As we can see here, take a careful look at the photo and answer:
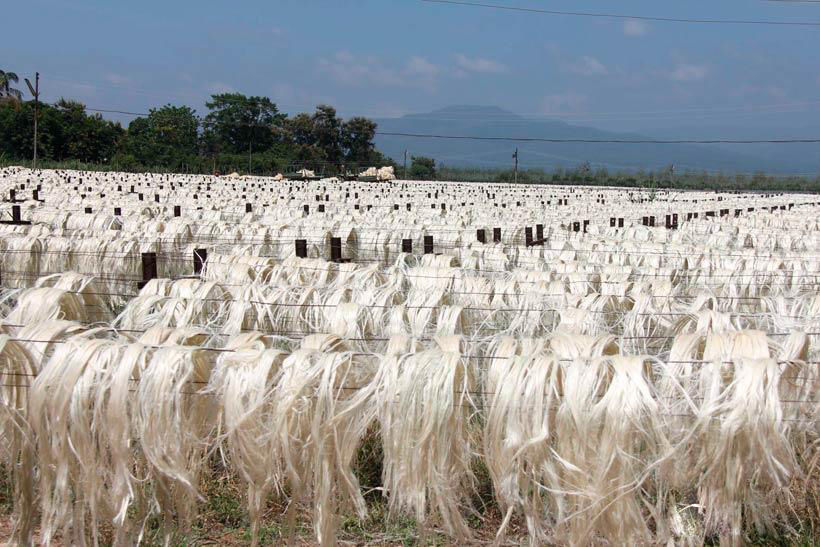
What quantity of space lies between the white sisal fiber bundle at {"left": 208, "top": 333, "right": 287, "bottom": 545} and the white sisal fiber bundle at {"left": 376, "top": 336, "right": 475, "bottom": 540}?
0.61 metres

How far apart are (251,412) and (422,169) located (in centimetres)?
8147

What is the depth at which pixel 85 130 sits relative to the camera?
70.6 metres

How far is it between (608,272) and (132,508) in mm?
5965

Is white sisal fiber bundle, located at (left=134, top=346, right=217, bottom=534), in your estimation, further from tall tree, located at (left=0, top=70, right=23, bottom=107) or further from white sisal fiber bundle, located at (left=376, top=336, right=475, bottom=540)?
tall tree, located at (left=0, top=70, right=23, bottom=107)

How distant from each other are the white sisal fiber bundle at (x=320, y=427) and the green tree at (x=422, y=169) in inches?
2991

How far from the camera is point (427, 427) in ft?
12.0

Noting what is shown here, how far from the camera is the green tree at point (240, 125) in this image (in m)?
97.9

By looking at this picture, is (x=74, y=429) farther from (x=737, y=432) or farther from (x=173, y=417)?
(x=737, y=432)

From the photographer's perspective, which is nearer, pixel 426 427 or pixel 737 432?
pixel 737 432

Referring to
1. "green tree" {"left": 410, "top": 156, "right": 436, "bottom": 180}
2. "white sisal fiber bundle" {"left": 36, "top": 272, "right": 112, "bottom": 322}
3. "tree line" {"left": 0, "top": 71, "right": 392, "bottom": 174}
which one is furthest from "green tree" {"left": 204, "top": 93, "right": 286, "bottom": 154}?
"white sisal fiber bundle" {"left": 36, "top": 272, "right": 112, "bottom": 322}

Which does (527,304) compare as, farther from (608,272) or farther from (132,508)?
(132,508)

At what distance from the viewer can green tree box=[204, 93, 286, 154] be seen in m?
97.9

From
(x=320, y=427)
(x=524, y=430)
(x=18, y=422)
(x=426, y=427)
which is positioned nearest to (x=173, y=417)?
(x=320, y=427)

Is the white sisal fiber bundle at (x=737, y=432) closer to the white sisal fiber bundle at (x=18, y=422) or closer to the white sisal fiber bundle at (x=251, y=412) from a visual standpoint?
the white sisal fiber bundle at (x=251, y=412)
